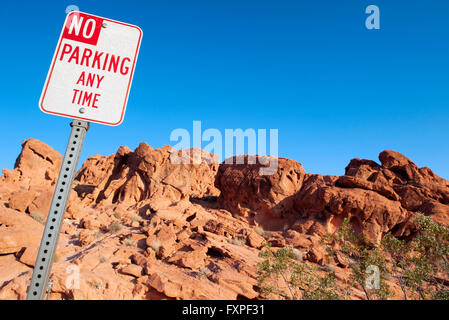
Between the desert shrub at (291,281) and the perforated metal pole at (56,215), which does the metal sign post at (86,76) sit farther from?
the desert shrub at (291,281)

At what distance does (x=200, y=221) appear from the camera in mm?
16625

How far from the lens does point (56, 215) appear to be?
1308 mm

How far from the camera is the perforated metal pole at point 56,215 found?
4.01 feet

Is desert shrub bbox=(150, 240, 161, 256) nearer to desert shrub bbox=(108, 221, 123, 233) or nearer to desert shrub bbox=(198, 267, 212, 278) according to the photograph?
desert shrub bbox=(198, 267, 212, 278)

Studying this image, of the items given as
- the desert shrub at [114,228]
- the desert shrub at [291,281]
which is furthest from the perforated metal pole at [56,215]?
the desert shrub at [114,228]

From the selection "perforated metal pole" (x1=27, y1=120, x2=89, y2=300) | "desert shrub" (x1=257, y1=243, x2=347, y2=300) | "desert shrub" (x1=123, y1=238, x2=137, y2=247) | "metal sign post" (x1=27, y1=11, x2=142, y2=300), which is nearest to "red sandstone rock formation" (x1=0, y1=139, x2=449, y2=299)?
"desert shrub" (x1=123, y1=238, x2=137, y2=247)

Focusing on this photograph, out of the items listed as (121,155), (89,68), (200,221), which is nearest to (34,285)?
(89,68)

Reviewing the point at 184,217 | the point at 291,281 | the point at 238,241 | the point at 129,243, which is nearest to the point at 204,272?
the point at 291,281

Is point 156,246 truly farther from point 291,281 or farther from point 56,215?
point 56,215

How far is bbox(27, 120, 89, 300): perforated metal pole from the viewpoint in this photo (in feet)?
4.01

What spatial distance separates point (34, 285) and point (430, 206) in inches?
891

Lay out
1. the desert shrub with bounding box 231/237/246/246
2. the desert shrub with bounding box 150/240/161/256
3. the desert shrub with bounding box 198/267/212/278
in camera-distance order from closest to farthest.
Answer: the desert shrub with bounding box 198/267/212/278 < the desert shrub with bounding box 150/240/161/256 < the desert shrub with bounding box 231/237/246/246

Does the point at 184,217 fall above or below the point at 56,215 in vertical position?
above
